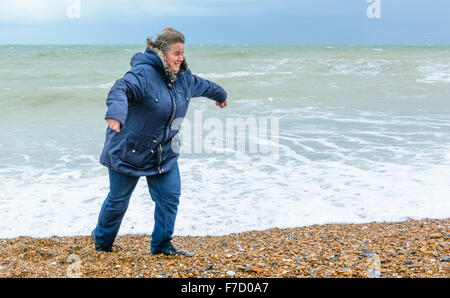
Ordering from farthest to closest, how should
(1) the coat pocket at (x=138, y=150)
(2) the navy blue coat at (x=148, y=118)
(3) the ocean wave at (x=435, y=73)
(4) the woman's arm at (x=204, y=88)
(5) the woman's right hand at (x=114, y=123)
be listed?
(3) the ocean wave at (x=435, y=73) → (4) the woman's arm at (x=204, y=88) → (1) the coat pocket at (x=138, y=150) → (2) the navy blue coat at (x=148, y=118) → (5) the woman's right hand at (x=114, y=123)

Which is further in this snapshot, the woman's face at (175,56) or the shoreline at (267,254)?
the shoreline at (267,254)

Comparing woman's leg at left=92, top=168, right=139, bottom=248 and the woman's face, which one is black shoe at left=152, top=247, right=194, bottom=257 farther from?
the woman's face

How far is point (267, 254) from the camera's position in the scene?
411 centimetres

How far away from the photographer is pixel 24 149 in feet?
30.8

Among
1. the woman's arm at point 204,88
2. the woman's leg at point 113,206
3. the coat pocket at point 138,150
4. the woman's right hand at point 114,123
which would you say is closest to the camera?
the woman's right hand at point 114,123

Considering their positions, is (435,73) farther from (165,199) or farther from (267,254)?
(165,199)

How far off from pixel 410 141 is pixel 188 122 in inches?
224

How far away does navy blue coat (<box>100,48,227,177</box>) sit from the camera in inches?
132

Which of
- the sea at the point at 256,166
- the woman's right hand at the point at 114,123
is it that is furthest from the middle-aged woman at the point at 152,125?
the sea at the point at 256,166

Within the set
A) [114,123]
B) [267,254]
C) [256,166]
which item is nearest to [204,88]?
[114,123]

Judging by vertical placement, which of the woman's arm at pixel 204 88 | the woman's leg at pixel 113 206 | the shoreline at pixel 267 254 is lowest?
the shoreline at pixel 267 254

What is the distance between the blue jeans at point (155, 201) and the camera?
373 cm

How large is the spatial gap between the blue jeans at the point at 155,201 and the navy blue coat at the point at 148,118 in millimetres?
128

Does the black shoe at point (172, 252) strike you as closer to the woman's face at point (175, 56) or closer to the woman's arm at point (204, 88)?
the woman's arm at point (204, 88)
